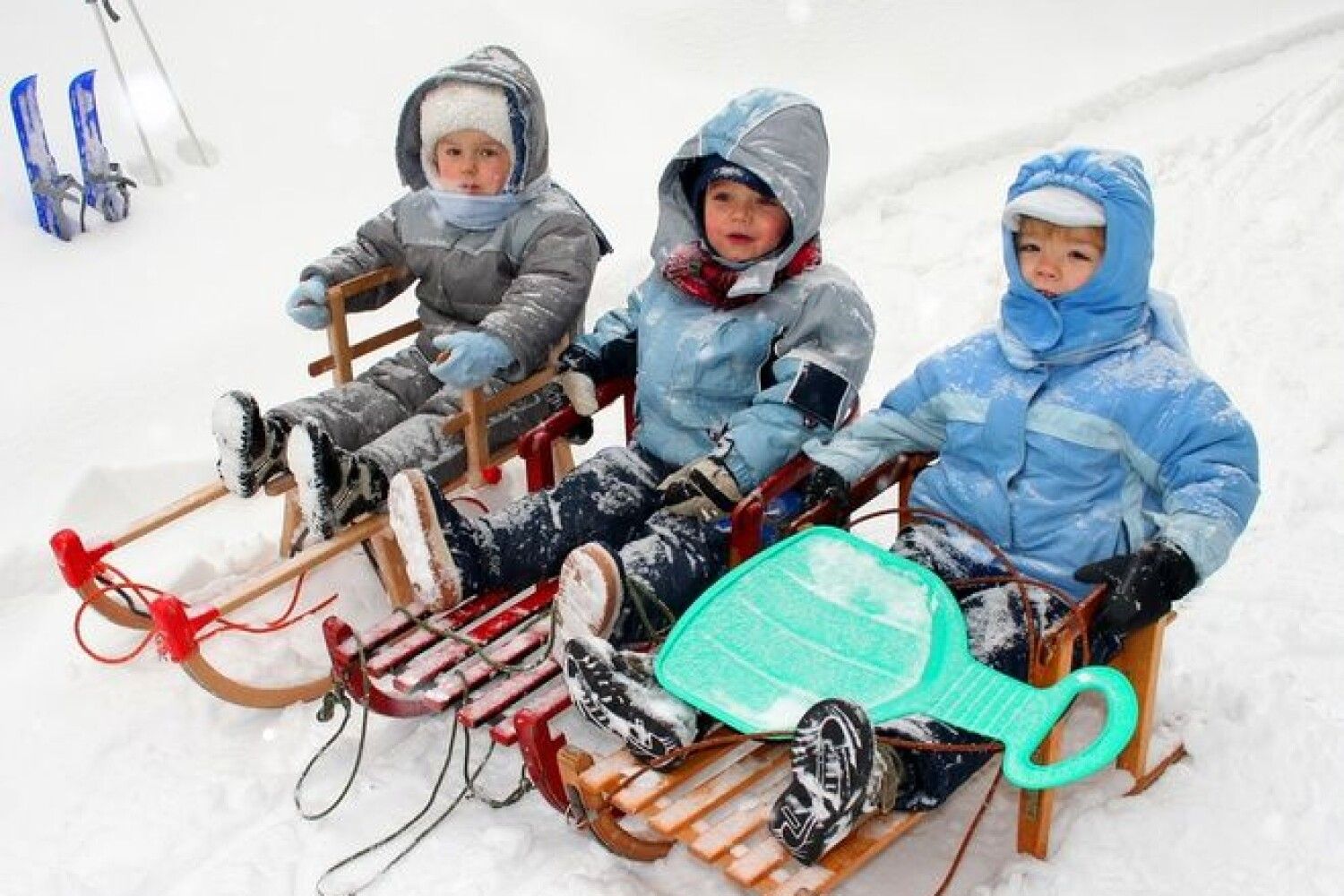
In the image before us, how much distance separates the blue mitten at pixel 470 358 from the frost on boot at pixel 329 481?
363 millimetres

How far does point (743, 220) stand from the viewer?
3709 mm

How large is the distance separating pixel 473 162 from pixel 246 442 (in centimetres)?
122

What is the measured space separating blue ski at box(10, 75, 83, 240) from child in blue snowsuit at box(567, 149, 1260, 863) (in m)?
4.70

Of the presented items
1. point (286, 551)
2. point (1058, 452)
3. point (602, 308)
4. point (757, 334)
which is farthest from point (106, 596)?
point (602, 308)

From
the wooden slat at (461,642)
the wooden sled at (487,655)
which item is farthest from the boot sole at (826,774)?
the wooden slat at (461,642)

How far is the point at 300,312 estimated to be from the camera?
450 centimetres

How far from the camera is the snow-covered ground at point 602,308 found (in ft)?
10.7

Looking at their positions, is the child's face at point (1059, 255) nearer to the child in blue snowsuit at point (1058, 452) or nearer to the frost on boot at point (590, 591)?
the child in blue snowsuit at point (1058, 452)

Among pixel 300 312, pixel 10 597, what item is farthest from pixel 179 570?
pixel 300 312

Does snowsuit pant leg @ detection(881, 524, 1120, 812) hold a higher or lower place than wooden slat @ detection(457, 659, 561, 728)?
higher

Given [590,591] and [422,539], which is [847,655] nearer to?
[590,591]

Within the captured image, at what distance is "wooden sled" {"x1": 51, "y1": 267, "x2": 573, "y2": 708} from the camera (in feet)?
11.8

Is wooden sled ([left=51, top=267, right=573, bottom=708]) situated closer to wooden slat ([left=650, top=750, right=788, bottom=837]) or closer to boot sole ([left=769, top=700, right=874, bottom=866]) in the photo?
wooden slat ([left=650, top=750, right=788, bottom=837])

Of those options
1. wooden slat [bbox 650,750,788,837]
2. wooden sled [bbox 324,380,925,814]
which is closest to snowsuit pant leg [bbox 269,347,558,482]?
wooden sled [bbox 324,380,925,814]
